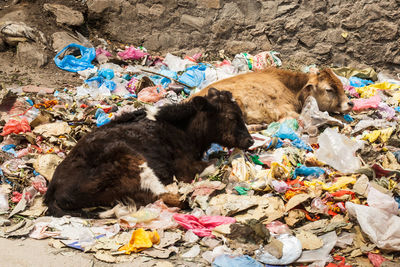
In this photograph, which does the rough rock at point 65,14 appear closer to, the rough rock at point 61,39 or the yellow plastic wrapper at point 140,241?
the rough rock at point 61,39

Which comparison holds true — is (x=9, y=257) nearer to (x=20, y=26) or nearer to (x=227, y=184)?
(x=227, y=184)

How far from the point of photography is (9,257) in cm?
340

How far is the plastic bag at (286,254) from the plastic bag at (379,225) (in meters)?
0.66

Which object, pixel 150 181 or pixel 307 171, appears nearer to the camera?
pixel 150 181

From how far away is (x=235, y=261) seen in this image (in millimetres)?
3293

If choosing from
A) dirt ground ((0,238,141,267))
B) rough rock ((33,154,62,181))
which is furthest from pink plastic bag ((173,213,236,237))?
rough rock ((33,154,62,181))

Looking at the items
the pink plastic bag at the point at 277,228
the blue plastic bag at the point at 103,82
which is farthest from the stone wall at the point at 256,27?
the pink plastic bag at the point at 277,228

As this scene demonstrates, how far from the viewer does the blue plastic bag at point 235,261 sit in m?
3.27

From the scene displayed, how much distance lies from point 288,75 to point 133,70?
3.03 metres

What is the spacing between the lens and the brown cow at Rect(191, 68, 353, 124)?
6.77 m

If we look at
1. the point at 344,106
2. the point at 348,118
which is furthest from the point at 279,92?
the point at 348,118

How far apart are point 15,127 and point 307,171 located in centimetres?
405

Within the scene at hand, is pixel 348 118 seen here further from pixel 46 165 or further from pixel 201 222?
pixel 46 165

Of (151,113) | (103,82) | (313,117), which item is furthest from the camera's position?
(103,82)
